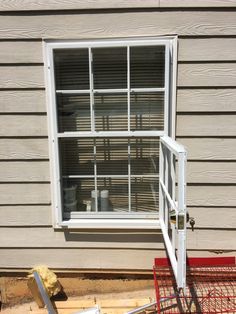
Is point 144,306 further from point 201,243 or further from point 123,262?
point 201,243

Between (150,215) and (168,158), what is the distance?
0.57m

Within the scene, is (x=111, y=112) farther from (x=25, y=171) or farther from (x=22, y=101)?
(x=25, y=171)

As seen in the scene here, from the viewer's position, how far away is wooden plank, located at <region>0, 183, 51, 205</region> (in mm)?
2541

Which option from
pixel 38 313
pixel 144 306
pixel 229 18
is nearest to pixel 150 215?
pixel 144 306

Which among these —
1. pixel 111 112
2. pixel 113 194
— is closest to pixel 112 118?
pixel 111 112

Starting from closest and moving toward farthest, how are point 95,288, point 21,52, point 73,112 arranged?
point 21,52 < point 73,112 < point 95,288

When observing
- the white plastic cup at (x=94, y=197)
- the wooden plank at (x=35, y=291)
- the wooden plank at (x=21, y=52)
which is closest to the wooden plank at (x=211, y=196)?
the white plastic cup at (x=94, y=197)

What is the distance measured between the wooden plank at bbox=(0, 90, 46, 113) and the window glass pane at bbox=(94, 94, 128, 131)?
431 mm

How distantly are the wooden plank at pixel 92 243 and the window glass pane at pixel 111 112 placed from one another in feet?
2.98

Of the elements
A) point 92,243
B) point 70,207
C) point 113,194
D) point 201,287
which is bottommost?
point 201,287

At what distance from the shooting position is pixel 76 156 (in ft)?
8.28

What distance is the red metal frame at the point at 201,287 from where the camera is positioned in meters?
2.31

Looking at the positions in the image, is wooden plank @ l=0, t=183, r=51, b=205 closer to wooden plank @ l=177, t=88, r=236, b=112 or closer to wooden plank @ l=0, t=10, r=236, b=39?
wooden plank @ l=0, t=10, r=236, b=39

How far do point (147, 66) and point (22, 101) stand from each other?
3.31ft
